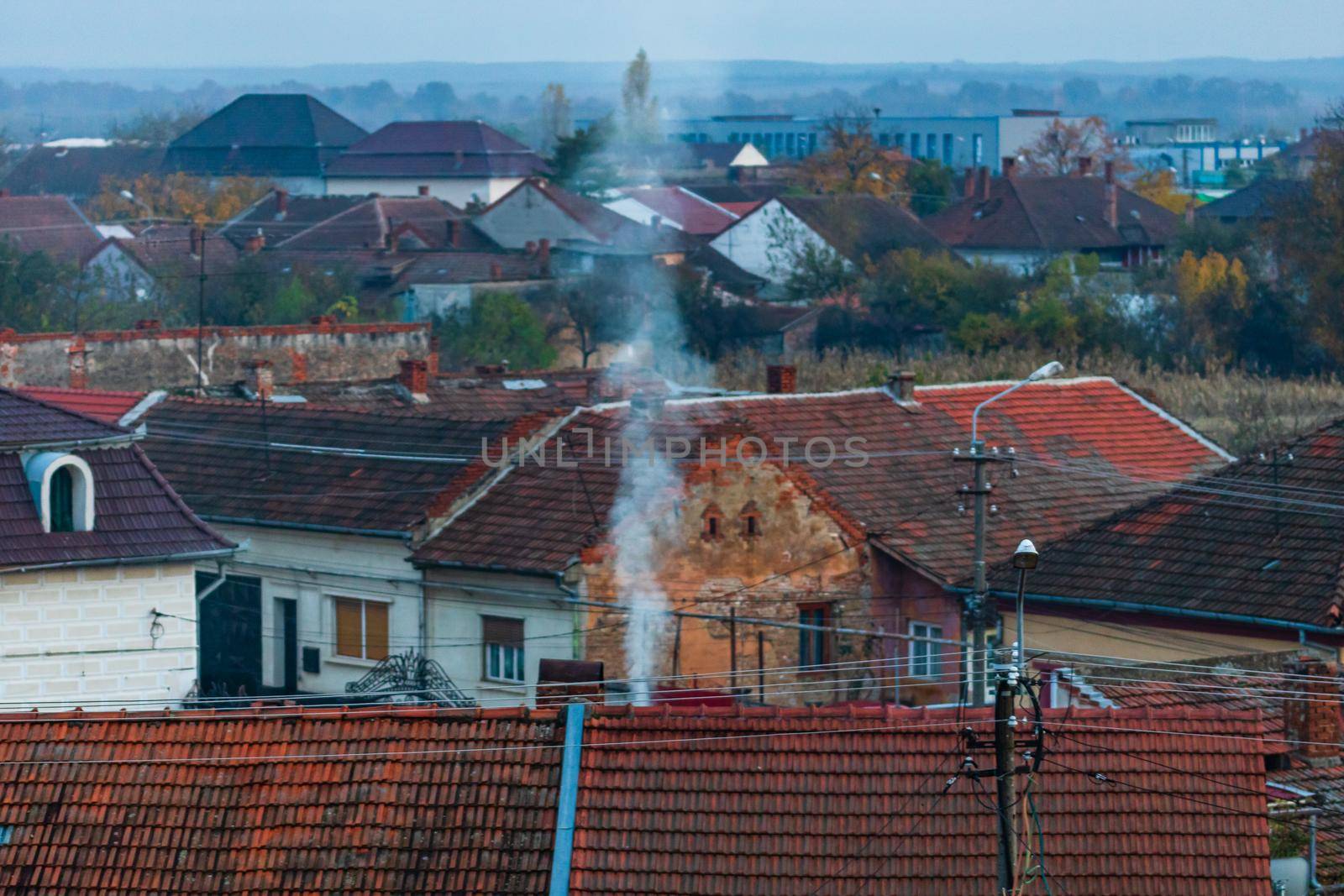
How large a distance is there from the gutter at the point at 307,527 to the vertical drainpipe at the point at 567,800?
39.0 ft

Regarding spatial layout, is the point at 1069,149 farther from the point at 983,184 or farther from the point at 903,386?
the point at 903,386

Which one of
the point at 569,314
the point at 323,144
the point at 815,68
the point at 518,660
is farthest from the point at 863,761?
the point at 323,144

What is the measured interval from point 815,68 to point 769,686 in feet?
24.8

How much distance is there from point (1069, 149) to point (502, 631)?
90.8m

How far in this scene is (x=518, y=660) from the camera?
25703mm

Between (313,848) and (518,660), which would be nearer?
(313,848)

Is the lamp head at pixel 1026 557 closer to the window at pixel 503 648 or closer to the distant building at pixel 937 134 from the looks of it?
the window at pixel 503 648

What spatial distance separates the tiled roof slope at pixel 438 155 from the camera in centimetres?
10269

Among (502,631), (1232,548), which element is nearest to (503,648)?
(502,631)

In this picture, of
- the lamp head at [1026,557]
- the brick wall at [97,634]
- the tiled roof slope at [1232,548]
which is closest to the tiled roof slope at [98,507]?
the brick wall at [97,634]

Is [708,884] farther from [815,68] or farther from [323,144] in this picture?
[323,144]

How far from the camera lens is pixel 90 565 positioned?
76.5 ft

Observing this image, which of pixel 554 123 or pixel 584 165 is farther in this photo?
pixel 554 123

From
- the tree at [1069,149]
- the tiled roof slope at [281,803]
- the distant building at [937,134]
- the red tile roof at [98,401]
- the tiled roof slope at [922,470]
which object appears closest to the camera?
the tiled roof slope at [281,803]
